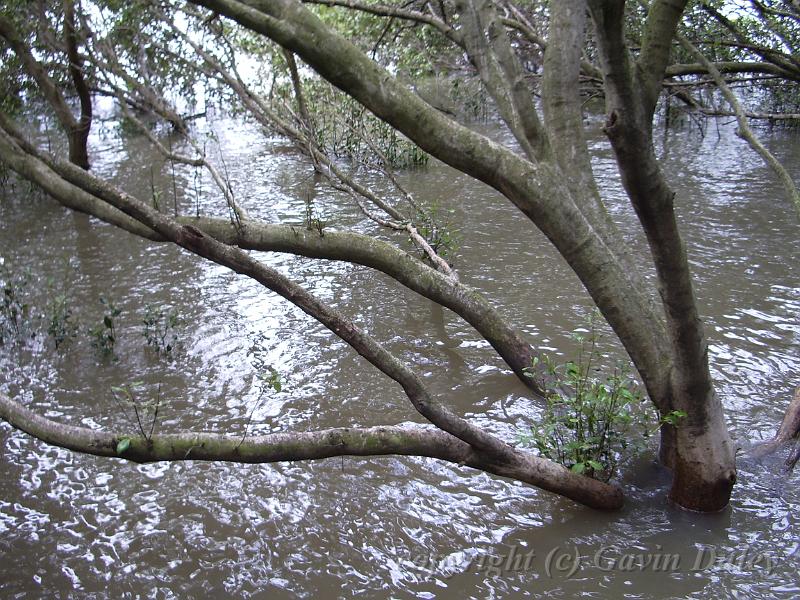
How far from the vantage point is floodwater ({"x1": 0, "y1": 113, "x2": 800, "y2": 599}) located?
11.1 ft

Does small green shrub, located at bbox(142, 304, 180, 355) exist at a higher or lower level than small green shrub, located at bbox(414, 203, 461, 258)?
lower

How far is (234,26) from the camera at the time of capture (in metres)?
9.95

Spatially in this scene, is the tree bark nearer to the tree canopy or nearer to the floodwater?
the tree canopy

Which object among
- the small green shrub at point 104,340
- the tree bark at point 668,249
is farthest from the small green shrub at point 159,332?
the tree bark at point 668,249

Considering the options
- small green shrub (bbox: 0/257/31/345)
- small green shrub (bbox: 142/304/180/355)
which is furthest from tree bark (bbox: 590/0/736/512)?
small green shrub (bbox: 0/257/31/345)

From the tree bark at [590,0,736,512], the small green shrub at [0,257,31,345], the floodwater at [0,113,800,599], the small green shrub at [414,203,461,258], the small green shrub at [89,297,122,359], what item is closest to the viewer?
the tree bark at [590,0,736,512]

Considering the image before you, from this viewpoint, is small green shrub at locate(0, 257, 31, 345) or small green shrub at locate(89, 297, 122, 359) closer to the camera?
small green shrub at locate(89, 297, 122, 359)

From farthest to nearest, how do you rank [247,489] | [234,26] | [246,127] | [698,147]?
[246,127]
[698,147]
[234,26]
[247,489]

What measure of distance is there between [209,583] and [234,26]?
8621mm

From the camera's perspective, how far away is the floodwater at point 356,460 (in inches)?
133

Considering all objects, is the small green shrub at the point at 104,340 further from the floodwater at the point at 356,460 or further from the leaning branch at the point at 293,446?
the leaning branch at the point at 293,446

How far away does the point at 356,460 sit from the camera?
14.2 feet

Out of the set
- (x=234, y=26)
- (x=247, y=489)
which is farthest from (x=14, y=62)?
(x=247, y=489)

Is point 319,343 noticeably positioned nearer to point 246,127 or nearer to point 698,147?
point 698,147
